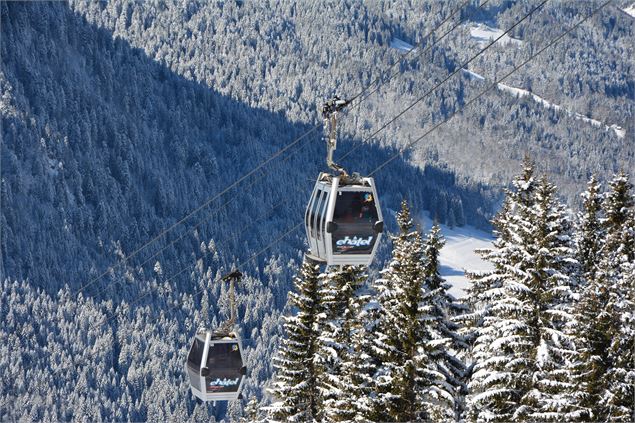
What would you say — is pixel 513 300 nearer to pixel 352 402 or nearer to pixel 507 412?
pixel 507 412

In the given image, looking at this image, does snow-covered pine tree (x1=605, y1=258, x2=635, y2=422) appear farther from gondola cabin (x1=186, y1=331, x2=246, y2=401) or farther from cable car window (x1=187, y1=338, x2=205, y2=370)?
cable car window (x1=187, y1=338, x2=205, y2=370)

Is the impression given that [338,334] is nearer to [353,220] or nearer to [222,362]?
[222,362]

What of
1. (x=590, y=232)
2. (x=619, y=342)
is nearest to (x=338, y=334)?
(x=590, y=232)

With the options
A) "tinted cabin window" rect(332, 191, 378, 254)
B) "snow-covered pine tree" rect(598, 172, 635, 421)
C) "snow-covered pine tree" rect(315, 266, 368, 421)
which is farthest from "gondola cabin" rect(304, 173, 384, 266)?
"snow-covered pine tree" rect(315, 266, 368, 421)

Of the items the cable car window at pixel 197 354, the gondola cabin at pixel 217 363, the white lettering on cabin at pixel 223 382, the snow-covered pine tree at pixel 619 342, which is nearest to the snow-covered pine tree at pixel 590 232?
the snow-covered pine tree at pixel 619 342

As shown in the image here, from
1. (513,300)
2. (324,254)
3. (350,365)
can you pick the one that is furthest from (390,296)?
(324,254)

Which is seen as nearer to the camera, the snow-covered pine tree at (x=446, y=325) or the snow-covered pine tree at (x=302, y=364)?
the snow-covered pine tree at (x=446, y=325)

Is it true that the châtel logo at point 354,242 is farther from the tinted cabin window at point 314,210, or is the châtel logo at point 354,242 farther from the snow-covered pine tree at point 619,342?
the snow-covered pine tree at point 619,342
